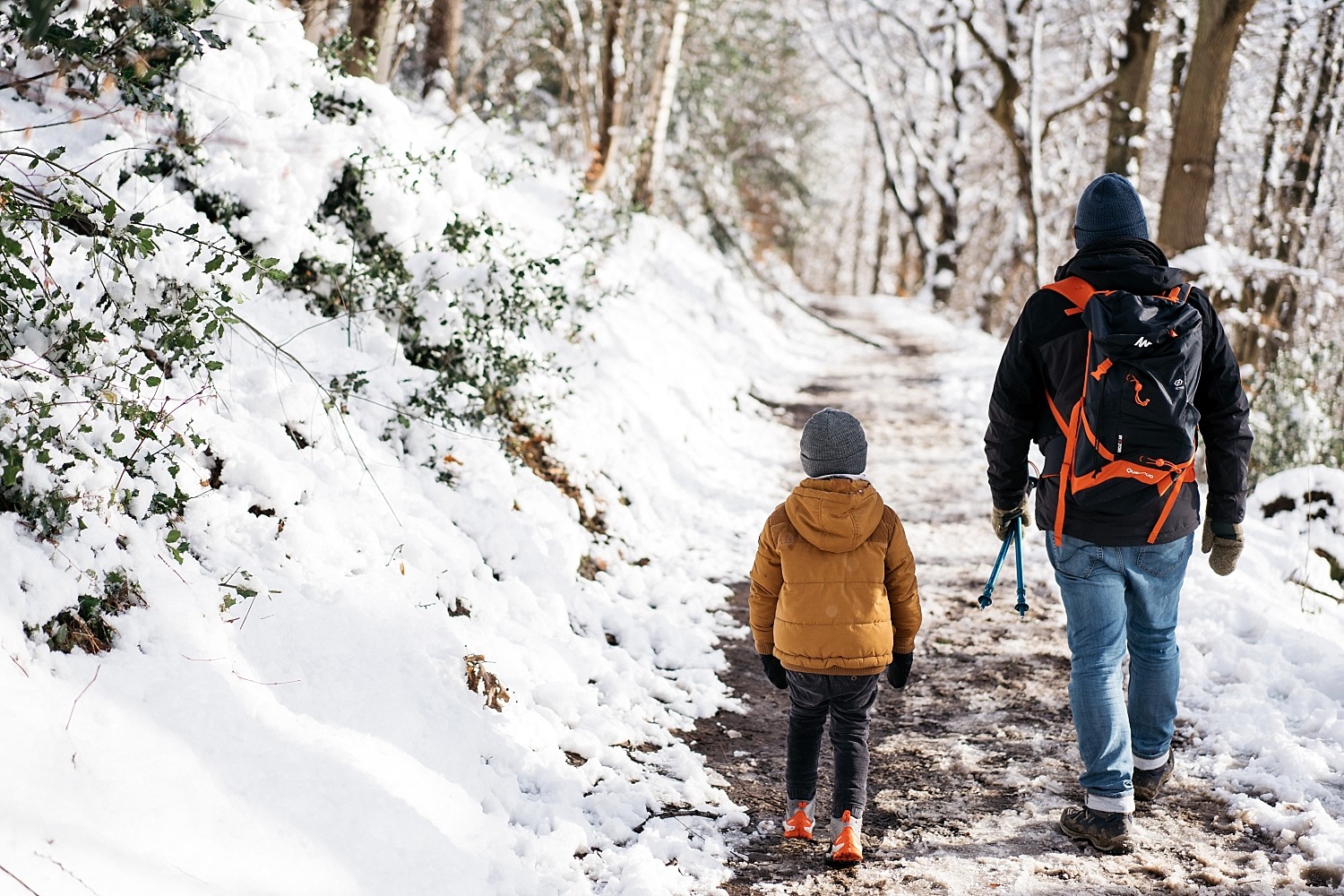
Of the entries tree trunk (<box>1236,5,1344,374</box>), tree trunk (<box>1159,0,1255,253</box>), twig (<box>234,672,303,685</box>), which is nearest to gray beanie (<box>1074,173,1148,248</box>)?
twig (<box>234,672,303,685</box>)

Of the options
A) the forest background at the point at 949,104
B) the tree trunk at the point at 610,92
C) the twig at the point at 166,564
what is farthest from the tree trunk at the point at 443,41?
the twig at the point at 166,564

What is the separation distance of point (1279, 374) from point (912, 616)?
7.67 meters

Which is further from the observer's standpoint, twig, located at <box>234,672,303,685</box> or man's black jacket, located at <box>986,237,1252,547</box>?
man's black jacket, located at <box>986,237,1252,547</box>

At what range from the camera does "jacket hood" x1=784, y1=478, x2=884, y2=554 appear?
3365mm

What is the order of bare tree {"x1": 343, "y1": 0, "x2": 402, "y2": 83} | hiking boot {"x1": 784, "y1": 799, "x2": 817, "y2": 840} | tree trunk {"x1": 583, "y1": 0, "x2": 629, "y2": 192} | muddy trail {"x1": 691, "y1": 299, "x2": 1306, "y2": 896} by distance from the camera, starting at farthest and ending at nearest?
tree trunk {"x1": 583, "y1": 0, "x2": 629, "y2": 192}, bare tree {"x1": 343, "y1": 0, "x2": 402, "y2": 83}, hiking boot {"x1": 784, "y1": 799, "x2": 817, "y2": 840}, muddy trail {"x1": 691, "y1": 299, "x2": 1306, "y2": 896}

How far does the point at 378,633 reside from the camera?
376 centimetres

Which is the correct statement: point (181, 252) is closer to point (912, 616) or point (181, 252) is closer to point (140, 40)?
point (140, 40)

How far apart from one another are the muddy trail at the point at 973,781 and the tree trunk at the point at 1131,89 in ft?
25.2

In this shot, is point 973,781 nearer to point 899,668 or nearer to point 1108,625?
point 899,668

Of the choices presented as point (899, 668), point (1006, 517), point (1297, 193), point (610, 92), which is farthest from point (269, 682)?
point (1297, 193)

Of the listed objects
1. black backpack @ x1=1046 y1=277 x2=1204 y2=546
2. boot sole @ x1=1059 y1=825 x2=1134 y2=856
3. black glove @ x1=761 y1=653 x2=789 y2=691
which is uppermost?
black backpack @ x1=1046 y1=277 x2=1204 y2=546

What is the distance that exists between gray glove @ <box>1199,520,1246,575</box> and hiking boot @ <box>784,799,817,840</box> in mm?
1750

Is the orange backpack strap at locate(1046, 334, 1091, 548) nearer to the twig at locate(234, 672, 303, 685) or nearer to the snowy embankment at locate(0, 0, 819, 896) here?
the snowy embankment at locate(0, 0, 819, 896)

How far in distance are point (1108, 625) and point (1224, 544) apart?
61 centimetres
